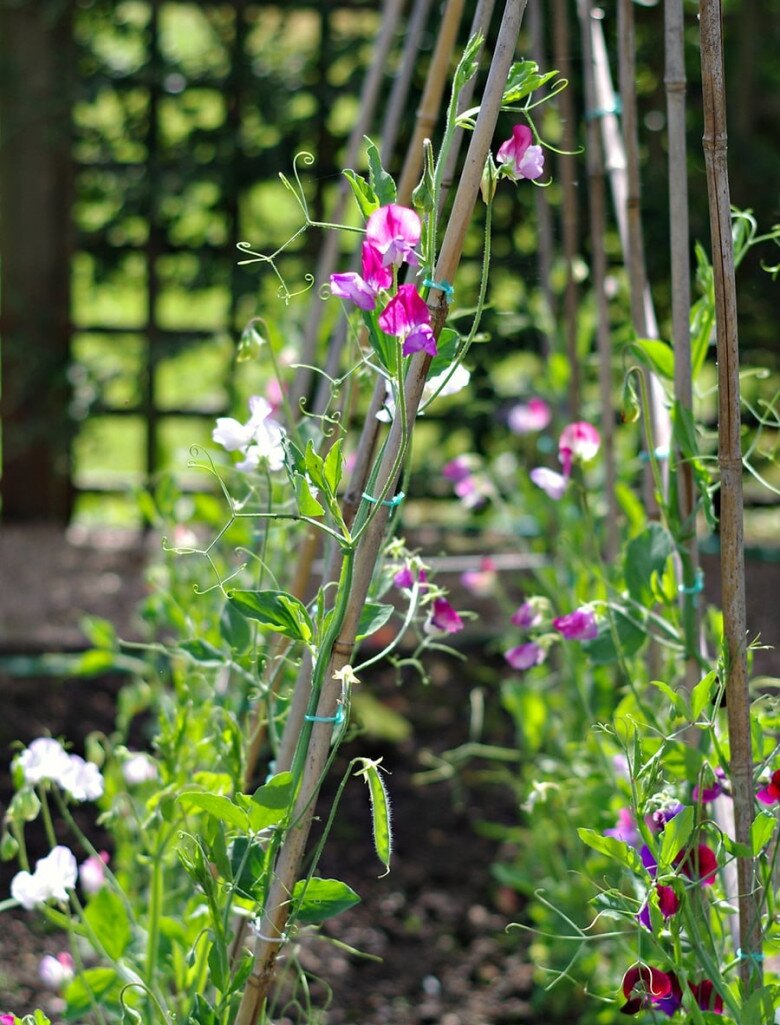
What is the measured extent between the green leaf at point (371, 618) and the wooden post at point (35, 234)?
2.94 meters

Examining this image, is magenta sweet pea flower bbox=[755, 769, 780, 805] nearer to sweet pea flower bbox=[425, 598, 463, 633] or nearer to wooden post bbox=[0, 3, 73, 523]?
sweet pea flower bbox=[425, 598, 463, 633]

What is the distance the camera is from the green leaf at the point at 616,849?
821 mm

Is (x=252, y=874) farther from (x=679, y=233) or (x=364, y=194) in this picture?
(x=679, y=233)

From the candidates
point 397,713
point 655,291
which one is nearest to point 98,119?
point 655,291

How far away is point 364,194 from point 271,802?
38 cm

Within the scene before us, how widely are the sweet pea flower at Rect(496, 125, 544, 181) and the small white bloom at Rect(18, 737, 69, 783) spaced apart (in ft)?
1.92

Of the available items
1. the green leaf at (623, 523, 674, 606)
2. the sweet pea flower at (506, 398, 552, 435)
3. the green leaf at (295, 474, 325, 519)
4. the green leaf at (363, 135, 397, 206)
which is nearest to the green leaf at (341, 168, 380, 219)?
the green leaf at (363, 135, 397, 206)

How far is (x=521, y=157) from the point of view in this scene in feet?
2.68

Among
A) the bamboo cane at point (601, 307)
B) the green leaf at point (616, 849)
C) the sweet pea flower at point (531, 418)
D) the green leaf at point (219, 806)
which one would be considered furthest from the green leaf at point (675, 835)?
the sweet pea flower at point (531, 418)

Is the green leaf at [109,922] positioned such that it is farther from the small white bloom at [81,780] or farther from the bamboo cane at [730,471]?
the bamboo cane at [730,471]

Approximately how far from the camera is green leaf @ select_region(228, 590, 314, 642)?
2.64 feet

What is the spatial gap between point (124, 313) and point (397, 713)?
3681mm

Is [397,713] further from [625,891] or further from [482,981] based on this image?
[625,891]

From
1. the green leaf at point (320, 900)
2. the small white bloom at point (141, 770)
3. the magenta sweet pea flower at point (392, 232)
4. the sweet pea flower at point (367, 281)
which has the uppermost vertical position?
the magenta sweet pea flower at point (392, 232)
